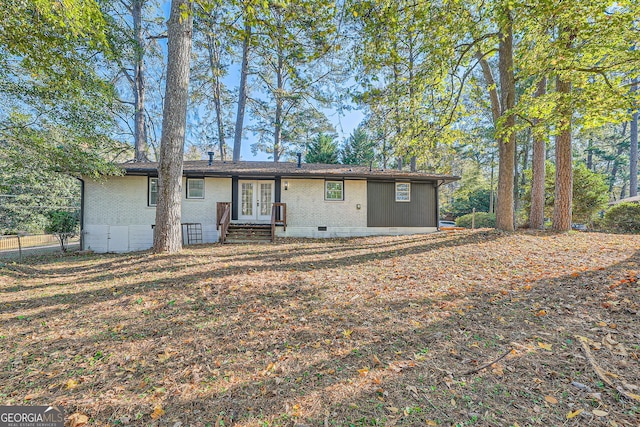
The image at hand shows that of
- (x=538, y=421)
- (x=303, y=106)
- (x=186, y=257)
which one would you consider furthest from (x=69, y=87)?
(x=303, y=106)

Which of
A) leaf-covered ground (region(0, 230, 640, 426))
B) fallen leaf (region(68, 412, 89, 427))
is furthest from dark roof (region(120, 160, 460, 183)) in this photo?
fallen leaf (region(68, 412, 89, 427))

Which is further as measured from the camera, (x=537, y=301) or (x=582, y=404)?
(x=537, y=301)

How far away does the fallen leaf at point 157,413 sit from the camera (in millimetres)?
1871

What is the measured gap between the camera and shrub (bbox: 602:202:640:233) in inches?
428

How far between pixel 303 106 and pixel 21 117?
14526mm

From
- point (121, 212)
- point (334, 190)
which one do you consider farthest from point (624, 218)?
point (121, 212)

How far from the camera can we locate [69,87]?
611 cm

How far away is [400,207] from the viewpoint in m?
11.7

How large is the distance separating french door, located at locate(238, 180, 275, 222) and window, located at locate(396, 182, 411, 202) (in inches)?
221

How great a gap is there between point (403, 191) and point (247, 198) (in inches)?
275

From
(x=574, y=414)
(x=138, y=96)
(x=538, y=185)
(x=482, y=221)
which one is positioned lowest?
(x=574, y=414)

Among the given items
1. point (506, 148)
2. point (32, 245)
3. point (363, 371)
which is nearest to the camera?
point (363, 371)

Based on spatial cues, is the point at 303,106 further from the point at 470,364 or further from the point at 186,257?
the point at 470,364

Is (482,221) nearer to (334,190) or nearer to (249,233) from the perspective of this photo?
(334,190)
